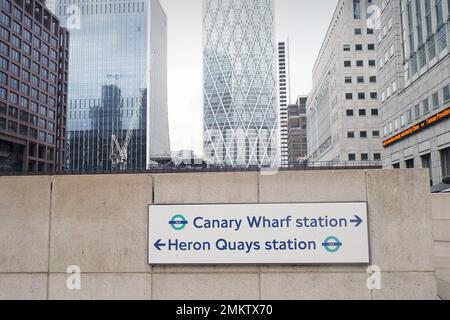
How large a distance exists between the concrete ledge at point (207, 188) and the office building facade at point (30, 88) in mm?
105083

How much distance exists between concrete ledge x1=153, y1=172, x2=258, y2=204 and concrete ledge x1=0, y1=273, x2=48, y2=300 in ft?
7.82

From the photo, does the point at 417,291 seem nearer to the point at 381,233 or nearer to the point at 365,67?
the point at 381,233

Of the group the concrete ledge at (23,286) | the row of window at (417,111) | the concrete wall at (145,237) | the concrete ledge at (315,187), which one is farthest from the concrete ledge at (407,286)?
the row of window at (417,111)

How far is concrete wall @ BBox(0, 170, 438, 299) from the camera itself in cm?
646

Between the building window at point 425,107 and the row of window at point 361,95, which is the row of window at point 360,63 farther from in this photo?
the building window at point 425,107

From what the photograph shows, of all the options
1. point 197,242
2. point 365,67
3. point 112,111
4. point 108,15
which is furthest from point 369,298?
point 108,15

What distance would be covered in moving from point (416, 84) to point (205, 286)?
140 ft

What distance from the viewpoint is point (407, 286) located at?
251 inches

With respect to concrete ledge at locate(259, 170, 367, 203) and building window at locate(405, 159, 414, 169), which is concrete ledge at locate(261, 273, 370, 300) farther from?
building window at locate(405, 159, 414, 169)

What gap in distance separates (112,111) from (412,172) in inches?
7068

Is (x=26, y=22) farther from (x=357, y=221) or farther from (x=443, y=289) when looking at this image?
(x=443, y=289)

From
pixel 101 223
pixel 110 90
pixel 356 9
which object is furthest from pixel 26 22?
pixel 101 223

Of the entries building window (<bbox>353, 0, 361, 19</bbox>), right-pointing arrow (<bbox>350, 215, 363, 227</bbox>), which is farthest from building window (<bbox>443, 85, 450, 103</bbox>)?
building window (<bbox>353, 0, 361, 19</bbox>)

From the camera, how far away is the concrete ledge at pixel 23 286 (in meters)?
6.73
